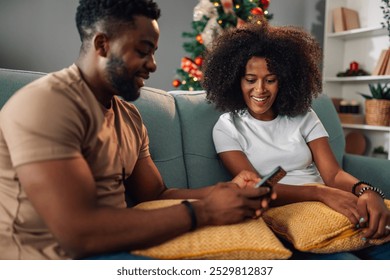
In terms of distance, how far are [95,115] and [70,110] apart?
78 mm

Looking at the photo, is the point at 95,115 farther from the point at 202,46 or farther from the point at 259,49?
the point at 202,46

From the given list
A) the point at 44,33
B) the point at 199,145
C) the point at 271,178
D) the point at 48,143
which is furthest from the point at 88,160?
the point at 44,33

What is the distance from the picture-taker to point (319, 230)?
38.9 inches

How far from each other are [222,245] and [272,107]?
81cm

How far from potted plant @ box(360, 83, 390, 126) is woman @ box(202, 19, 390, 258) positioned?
162 cm

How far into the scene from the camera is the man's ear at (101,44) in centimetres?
84

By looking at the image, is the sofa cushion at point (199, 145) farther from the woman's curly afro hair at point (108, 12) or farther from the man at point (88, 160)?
the woman's curly afro hair at point (108, 12)

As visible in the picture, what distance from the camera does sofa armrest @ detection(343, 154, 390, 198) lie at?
155cm

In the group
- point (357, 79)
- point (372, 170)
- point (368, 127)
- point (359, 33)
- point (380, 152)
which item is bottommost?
point (380, 152)

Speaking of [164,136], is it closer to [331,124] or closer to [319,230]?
[319,230]

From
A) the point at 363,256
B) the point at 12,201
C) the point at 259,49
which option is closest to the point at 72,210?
the point at 12,201

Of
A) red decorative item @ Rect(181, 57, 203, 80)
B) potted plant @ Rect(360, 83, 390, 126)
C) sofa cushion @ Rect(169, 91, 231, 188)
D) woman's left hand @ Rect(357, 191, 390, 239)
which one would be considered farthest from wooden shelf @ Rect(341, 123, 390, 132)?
woman's left hand @ Rect(357, 191, 390, 239)

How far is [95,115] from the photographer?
822 millimetres
